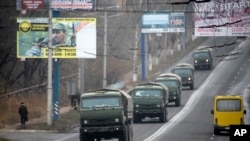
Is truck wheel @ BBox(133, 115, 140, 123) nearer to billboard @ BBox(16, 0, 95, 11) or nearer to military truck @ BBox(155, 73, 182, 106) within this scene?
billboard @ BBox(16, 0, 95, 11)

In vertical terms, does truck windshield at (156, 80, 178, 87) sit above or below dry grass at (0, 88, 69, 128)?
above

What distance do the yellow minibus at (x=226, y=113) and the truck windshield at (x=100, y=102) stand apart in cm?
956

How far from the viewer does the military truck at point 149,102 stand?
49562 mm

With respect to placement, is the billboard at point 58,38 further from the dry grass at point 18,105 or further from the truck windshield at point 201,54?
the truck windshield at point 201,54

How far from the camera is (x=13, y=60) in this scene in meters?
61.6

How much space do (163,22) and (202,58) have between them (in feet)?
50.5

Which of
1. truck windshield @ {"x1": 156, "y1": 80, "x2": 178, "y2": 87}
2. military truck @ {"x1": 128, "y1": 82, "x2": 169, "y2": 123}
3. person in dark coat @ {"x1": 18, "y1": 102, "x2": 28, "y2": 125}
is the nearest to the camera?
person in dark coat @ {"x1": 18, "y1": 102, "x2": 28, "y2": 125}

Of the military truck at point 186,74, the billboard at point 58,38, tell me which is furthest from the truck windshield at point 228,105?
the military truck at point 186,74

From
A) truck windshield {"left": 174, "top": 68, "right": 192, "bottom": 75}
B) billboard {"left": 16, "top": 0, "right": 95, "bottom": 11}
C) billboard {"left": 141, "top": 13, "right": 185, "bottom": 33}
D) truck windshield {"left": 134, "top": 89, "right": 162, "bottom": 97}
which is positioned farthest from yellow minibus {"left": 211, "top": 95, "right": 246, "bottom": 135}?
billboard {"left": 141, "top": 13, "right": 185, "bottom": 33}

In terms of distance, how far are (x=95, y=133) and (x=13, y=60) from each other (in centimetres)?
2873

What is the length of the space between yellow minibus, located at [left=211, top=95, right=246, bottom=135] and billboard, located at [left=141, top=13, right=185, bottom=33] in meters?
34.7

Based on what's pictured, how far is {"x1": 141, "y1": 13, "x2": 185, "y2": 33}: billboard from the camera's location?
78188 millimetres

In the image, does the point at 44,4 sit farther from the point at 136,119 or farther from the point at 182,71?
the point at 182,71

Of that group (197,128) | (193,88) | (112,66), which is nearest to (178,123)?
(197,128)
